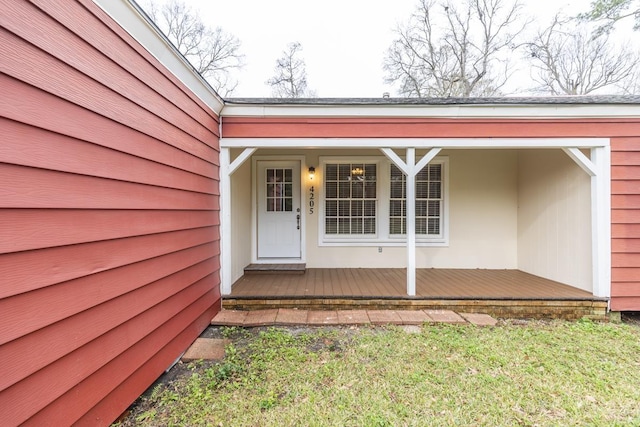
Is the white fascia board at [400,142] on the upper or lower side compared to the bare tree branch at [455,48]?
lower

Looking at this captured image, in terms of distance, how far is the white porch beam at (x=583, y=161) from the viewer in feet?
12.1

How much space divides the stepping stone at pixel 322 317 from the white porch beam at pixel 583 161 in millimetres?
3611

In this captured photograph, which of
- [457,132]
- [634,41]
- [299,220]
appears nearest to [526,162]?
[457,132]

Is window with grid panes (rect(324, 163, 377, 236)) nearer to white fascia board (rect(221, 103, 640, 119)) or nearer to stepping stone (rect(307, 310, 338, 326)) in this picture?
white fascia board (rect(221, 103, 640, 119))

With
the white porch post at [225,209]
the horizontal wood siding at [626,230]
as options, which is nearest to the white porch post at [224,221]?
the white porch post at [225,209]

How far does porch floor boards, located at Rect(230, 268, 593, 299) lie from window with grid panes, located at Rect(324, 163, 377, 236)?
31.6 inches

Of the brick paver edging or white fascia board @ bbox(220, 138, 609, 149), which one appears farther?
white fascia board @ bbox(220, 138, 609, 149)

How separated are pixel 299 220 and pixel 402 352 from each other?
3.18 metres

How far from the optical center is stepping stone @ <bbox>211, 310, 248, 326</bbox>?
3419 millimetres

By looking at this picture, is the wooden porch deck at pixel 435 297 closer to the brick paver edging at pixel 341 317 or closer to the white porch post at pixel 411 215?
the brick paver edging at pixel 341 317

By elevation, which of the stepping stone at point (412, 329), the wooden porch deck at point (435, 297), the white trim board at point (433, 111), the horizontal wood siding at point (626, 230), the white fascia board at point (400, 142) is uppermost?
the white trim board at point (433, 111)

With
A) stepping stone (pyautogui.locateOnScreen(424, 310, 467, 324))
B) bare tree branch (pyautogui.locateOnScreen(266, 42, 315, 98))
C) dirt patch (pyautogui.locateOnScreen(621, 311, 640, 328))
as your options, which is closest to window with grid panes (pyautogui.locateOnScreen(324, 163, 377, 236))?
stepping stone (pyautogui.locateOnScreen(424, 310, 467, 324))

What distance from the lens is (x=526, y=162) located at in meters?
5.11

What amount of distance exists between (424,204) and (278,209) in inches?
108
